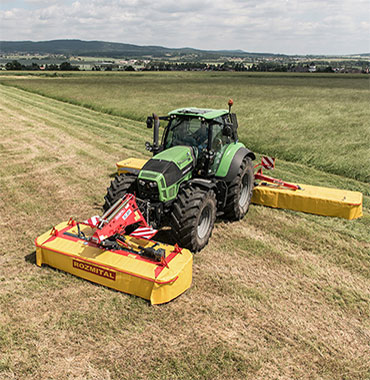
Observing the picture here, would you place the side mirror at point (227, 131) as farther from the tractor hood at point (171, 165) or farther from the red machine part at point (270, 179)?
the red machine part at point (270, 179)

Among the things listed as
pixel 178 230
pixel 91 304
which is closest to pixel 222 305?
pixel 178 230

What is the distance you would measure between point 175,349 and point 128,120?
17.6 m

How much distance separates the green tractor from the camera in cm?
584

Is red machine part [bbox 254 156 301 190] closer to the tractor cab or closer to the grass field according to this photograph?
the grass field

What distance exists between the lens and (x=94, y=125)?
18.3 metres

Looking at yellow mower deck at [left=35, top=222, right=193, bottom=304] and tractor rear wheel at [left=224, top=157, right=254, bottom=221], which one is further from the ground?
tractor rear wheel at [left=224, top=157, right=254, bottom=221]

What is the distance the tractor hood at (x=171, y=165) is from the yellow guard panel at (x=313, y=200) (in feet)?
8.19

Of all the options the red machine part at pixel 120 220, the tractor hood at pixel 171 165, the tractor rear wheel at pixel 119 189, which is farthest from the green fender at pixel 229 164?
the red machine part at pixel 120 220

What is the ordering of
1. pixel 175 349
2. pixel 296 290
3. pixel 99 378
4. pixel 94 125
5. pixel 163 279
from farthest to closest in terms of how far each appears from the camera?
1. pixel 94 125
2. pixel 296 290
3. pixel 163 279
4. pixel 175 349
5. pixel 99 378

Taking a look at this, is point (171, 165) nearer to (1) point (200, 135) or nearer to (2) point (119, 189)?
(2) point (119, 189)

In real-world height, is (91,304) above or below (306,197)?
below

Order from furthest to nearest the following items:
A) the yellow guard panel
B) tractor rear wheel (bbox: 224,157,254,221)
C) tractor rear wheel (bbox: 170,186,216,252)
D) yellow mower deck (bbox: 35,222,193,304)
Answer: the yellow guard panel, tractor rear wheel (bbox: 224,157,254,221), tractor rear wheel (bbox: 170,186,216,252), yellow mower deck (bbox: 35,222,193,304)

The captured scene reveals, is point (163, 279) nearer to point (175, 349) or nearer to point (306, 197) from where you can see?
point (175, 349)

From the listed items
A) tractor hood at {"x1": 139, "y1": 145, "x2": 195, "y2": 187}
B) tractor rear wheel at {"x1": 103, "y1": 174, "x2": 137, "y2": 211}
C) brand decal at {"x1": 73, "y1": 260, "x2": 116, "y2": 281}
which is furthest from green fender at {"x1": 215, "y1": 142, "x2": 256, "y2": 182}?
brand decal at {"x1": 73, "y1": 260, "x2": 116, "y2": 281}
